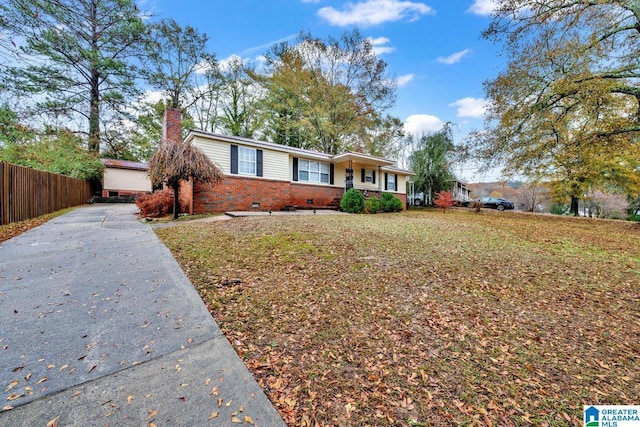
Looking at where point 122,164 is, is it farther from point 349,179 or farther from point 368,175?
point 368,175

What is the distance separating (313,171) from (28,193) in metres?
11.6

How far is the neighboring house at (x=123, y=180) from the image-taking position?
20.1m

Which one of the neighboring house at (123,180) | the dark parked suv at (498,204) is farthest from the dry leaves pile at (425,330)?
the dark parked suv at (498,204)

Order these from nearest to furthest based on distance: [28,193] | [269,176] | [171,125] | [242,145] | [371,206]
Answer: [28,193], [171,125], [242,145], [269,176], [371,206]

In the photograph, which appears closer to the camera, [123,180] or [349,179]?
[349,179]

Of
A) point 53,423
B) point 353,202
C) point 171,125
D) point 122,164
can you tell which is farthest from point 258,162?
point 122,164

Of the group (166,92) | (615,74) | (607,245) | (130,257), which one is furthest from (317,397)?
(166,92)

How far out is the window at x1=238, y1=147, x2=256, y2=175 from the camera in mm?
11438

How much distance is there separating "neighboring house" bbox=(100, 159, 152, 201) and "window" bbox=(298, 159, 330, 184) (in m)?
14.1

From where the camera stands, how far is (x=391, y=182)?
770 inches

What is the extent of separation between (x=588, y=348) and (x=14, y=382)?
485 cm

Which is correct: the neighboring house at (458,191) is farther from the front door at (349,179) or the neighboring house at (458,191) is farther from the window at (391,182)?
the front door at (349,179)

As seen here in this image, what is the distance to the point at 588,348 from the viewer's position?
7.93 feet

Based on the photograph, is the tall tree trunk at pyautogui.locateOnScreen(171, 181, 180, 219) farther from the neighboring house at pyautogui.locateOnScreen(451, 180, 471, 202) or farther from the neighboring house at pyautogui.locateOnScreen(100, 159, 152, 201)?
the neighboring house at pyautogui.locateOnScreen(451, 180, 471, 202)
